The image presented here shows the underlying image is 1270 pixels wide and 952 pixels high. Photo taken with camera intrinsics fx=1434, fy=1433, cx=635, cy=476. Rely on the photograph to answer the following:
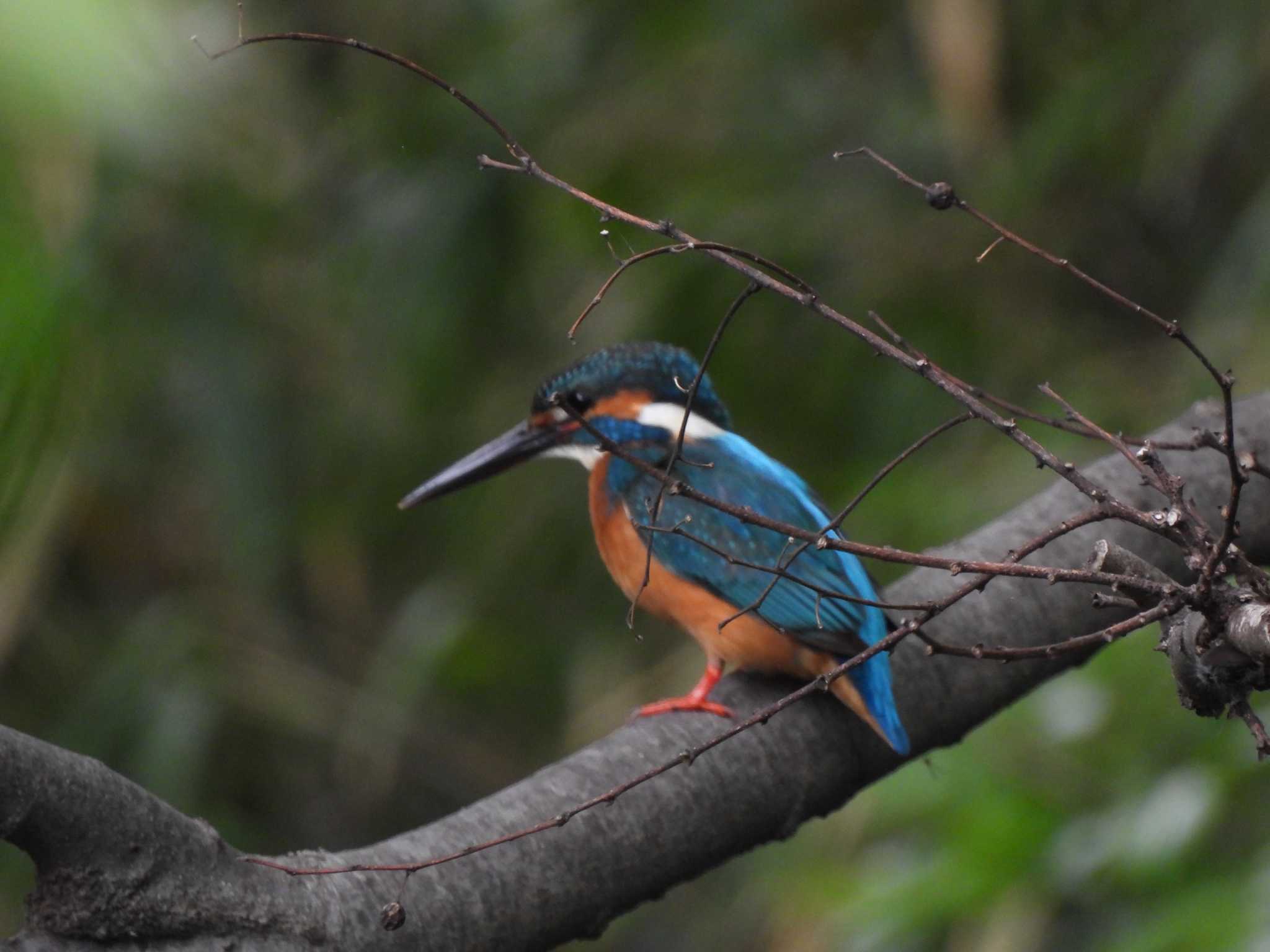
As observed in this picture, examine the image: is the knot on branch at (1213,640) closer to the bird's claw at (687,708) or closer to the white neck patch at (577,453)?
the bird's claw at (687,708)

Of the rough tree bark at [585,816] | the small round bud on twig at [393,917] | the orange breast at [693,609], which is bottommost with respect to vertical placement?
the small round bud on twig at [393,917]

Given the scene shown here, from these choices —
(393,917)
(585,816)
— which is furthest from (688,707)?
(393,917)

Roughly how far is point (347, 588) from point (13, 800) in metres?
3.22

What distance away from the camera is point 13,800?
902 mm

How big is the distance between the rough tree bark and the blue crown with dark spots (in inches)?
17.2

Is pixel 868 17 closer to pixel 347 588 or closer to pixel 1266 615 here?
pixel 347 588

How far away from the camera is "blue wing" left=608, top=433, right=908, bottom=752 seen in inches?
68.9

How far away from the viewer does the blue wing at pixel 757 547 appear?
68.9 inches

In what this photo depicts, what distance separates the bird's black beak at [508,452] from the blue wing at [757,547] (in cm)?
13

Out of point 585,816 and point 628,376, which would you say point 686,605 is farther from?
point 585,816

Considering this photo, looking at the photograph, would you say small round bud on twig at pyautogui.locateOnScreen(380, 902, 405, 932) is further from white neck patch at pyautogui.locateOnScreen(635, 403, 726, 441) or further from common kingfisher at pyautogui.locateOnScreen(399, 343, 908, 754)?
white neck patch at pyautogui.locateOnScreen(635, 403, 726, 441)

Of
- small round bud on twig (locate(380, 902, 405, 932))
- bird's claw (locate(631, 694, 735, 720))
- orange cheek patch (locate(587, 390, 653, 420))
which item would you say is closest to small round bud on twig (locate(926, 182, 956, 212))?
small round bud on twig (locate(380, 902, 405, 932))

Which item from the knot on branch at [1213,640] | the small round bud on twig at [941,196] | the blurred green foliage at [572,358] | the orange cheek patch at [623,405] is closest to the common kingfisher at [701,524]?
the orange cheek patch at [623,405]

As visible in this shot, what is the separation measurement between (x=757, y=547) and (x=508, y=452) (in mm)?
434
